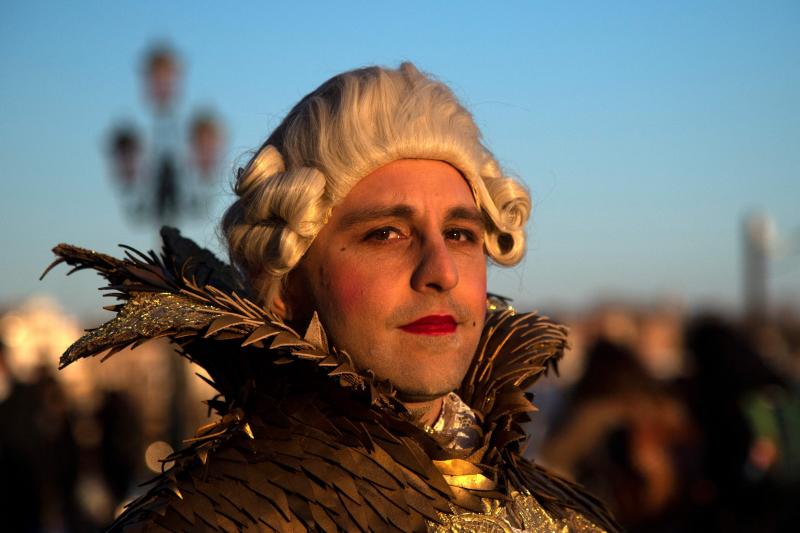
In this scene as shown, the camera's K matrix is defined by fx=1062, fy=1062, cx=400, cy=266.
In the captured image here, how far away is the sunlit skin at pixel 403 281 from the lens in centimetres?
265

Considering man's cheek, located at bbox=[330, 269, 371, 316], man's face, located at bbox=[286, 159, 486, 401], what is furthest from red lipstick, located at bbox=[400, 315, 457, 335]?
man's cheek, located at bbox=[330, 269, 371, 316]

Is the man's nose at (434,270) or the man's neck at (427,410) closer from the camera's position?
the man's nose at (434,270)

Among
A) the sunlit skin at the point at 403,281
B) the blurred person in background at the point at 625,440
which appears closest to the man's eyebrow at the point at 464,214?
the sunlit skin at the point at 403,281

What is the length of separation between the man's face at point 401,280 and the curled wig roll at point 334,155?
6 centimetres

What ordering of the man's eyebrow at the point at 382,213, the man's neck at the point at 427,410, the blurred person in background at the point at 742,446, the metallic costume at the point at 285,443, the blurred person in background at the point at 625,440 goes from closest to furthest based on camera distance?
the metallic costume at the point at 285,443 → the man's eyebrow at the point at 382,213 → the man's neck at the point at 427,410 → the blurred person in background at the point at 625,440 → the blurred person in background at the point at 742,446

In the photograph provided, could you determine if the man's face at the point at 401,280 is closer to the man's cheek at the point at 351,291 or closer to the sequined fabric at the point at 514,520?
the man's cheek at the point at 351,291

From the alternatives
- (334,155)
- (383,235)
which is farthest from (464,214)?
(334,155)

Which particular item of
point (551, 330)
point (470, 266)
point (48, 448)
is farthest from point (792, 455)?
point (48, 448)

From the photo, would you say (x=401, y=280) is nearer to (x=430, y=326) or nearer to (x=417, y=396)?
(x=430, y=326)

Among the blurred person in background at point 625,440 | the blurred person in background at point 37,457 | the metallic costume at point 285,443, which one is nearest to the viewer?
the metallic costume at point 285,443

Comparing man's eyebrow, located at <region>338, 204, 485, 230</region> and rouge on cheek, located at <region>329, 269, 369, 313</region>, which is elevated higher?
man's eyebrow, located at <region>338, 204, 485, 230</region>

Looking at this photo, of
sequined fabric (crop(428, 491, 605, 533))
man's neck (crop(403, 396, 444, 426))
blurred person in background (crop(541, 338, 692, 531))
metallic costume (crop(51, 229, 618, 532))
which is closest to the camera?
metallic costume (crop(51, 229, 618, 532))

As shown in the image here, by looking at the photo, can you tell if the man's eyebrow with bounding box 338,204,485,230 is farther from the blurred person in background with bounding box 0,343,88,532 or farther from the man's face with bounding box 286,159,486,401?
the blurred person in background with bounding box 0,343,88,532

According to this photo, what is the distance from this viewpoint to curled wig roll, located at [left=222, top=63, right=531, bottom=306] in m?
2.75
